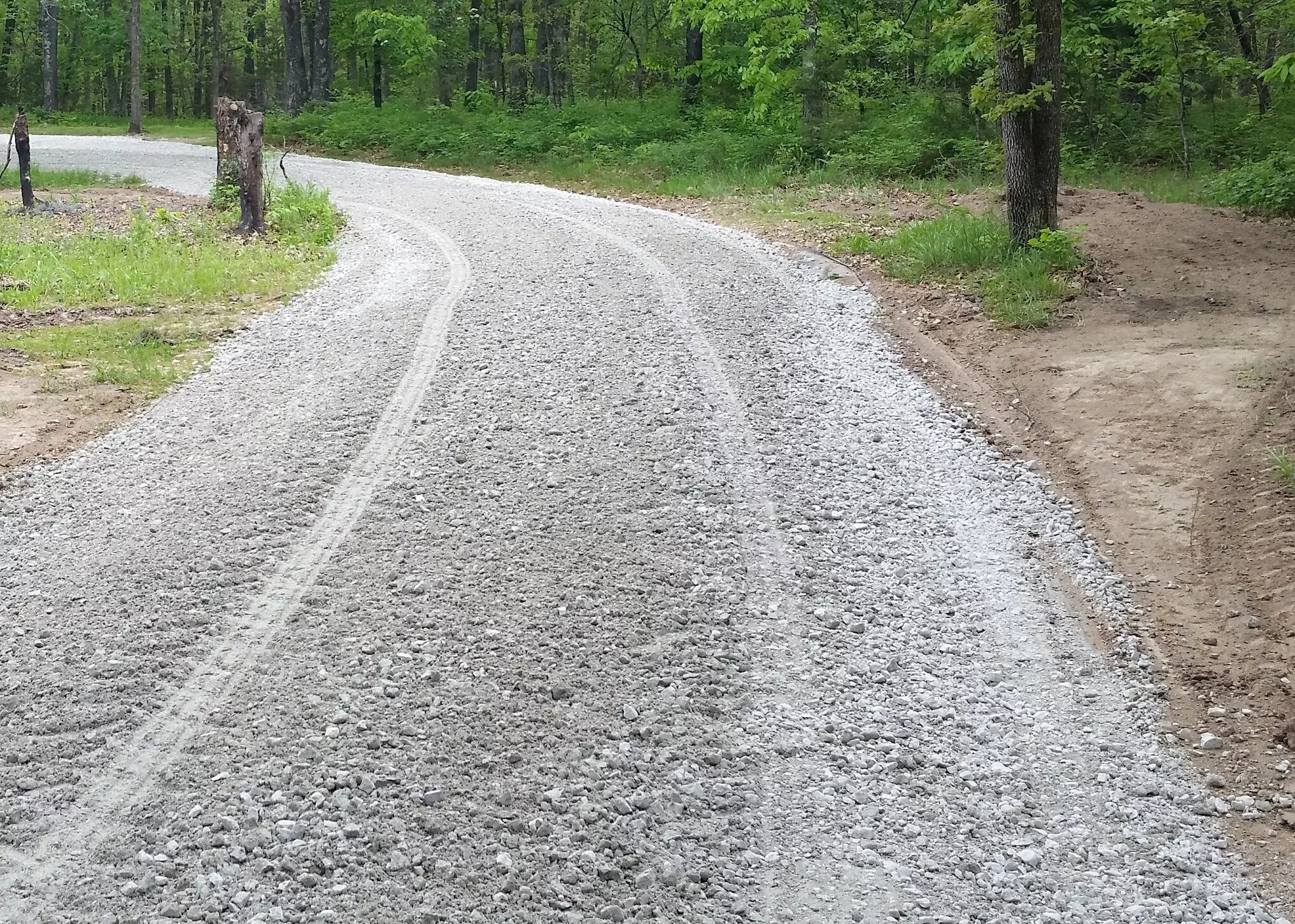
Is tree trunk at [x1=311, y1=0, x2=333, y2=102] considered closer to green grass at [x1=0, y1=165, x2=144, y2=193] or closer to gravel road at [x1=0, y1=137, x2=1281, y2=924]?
green grass at [x1=0, y1=165, x2=144, y2=193]

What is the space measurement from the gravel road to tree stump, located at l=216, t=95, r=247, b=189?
27.4ft

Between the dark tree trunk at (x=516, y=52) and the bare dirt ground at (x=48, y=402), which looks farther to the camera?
the dark tree trunk at (x=516, y=52)

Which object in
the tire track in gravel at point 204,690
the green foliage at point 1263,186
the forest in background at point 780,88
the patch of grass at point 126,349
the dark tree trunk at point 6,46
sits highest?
the dark tree trunk at point 6,46

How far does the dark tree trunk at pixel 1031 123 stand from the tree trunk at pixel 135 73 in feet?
87.6

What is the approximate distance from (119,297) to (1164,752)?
1079 cm

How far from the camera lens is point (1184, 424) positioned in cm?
724

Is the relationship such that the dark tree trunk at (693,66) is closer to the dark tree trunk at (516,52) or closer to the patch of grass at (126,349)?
the dark tree trunk at (516,52)

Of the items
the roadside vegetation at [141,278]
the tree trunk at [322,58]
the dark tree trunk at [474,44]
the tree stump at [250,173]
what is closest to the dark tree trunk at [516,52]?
the dark tree trunk at [474,44]

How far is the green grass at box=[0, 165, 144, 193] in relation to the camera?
19.7 meters

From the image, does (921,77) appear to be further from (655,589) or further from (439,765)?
(439,765)

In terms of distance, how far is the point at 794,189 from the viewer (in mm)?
18188

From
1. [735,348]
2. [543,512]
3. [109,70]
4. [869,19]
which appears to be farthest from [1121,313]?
[109,70]

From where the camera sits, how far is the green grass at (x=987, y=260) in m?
10.3

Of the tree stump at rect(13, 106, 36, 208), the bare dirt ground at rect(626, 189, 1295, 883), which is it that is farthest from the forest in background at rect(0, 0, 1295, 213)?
the tree stump at rect(13, 106, 36, 208)
